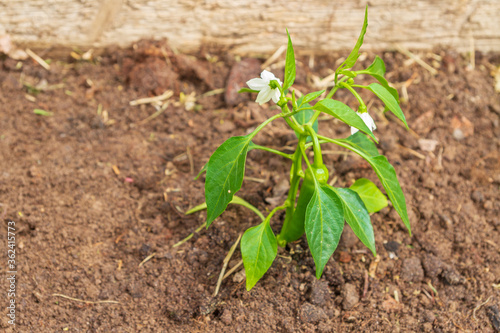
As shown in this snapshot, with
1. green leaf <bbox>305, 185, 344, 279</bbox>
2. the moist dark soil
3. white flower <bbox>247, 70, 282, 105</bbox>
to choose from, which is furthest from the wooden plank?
green leaf <bbox>305, 185, 344, 279</bbox>

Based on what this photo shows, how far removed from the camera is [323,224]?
1326mm

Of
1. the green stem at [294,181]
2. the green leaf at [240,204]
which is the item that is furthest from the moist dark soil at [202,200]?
the green stem at [294,181]

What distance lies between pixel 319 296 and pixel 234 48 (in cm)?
165

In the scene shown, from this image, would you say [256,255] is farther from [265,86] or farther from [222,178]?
[265,86]

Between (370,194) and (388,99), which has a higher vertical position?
(388,99)

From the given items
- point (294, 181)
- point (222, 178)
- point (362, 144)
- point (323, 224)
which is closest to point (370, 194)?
point (362, 144)

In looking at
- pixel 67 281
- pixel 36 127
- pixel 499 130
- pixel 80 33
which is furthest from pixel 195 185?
pixel 499 130

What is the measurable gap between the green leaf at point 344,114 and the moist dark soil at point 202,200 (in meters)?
0.74

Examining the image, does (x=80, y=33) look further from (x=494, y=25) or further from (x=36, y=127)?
(x=494, y=25)

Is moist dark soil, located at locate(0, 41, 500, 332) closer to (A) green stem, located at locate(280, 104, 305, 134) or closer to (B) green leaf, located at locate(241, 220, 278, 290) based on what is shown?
(B) green leaf, located at locate(241, 220, 278, 290)

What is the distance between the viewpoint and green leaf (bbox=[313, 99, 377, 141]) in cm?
120

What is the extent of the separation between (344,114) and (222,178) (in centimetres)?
43

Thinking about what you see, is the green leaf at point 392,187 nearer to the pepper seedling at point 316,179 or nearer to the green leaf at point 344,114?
the pepper seedling at point 316,179

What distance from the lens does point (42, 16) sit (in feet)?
8.21
